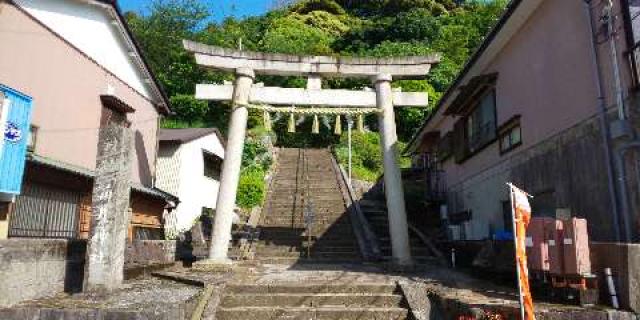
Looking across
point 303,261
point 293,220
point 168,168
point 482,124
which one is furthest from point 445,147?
point 168,168

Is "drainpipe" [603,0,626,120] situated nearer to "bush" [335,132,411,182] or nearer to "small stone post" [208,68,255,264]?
"small stone post" [208,68,255,264]

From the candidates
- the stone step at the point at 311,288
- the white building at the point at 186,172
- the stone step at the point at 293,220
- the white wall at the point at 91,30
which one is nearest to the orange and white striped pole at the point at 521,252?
the stone step at the point at 311,288

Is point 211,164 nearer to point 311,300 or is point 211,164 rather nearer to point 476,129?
point 476,129

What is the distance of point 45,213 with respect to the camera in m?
12.3

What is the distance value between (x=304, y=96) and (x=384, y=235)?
6.84 metres

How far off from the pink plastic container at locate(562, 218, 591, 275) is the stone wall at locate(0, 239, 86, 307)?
29.4 ft

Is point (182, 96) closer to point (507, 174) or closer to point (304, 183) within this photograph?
point (304, 183)

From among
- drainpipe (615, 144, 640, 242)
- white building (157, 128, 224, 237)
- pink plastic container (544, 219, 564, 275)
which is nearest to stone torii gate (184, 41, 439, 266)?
pink plastic container (544, 219, 564, 275)

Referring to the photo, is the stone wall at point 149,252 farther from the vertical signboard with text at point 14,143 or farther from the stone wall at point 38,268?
the vertical signboard with text at point 14,143

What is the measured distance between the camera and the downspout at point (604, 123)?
27.3 ft

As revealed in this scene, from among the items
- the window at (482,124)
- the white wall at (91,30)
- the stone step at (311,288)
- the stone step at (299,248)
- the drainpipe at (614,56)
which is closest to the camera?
the drainpipe at (614,56)

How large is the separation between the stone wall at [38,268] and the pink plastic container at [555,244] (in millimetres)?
8877

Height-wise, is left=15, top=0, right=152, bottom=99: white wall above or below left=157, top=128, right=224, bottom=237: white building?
above

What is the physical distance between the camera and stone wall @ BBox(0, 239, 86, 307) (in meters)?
7.27
